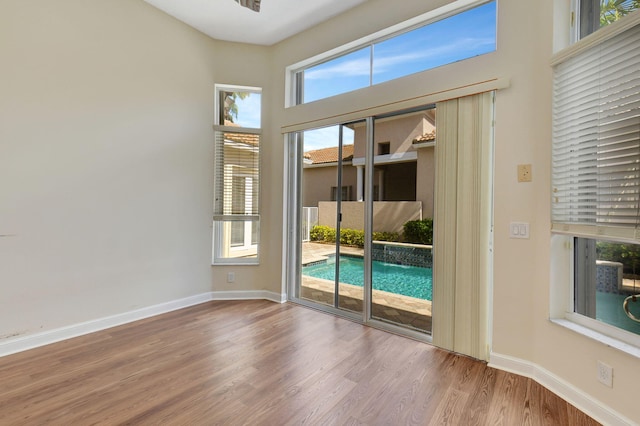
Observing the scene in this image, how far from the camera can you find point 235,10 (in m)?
3.30

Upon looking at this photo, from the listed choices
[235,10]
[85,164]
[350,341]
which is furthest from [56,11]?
[350,341]

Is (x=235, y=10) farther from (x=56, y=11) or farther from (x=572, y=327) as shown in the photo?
(x=572, y=327)

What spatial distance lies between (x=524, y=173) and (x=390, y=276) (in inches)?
62.8

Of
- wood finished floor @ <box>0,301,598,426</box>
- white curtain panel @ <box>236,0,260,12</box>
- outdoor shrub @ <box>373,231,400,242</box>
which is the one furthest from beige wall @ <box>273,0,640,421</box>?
white curtain panel @ <box>236,0,260,12</box>

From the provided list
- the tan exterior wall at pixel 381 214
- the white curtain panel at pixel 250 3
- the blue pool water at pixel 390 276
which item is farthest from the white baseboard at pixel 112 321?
the white curtain panel at pixel 250 3

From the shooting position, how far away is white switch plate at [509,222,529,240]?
2248 millimetres

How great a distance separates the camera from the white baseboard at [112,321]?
2.54 metres

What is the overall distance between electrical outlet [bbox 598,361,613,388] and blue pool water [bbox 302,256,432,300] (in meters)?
1.27

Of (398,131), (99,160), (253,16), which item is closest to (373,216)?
(398,131)

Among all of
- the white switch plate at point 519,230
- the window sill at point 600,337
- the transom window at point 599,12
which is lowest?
the window sill at point 600,337

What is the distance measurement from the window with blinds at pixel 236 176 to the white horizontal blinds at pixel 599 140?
130 inches

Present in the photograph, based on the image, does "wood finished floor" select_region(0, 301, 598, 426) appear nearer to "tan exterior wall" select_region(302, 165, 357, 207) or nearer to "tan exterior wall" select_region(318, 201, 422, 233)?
"tan exterior wall" select_region(318, 201, 422, 233)

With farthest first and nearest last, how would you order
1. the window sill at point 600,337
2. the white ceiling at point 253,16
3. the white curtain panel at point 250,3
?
the white ceiling at point 253,16 → the white curtain panel at point 250,3 → the window sill at point 600,337

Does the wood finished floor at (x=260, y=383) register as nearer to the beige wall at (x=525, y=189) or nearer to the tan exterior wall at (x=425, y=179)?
the beige wall at (x=525, y=189)
